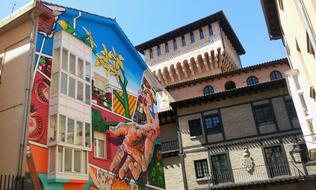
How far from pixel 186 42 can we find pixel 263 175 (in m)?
22.0

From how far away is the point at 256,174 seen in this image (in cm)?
2252

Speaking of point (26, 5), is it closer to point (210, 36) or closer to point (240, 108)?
point (240, 108)

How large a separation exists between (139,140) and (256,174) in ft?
36.9

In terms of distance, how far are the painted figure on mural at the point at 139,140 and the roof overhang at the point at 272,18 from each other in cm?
806

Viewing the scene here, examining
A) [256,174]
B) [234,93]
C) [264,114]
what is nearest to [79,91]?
[256,174]

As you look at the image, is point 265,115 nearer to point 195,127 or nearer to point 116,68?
point 195,127

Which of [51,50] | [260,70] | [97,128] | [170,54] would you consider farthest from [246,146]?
[170,54]

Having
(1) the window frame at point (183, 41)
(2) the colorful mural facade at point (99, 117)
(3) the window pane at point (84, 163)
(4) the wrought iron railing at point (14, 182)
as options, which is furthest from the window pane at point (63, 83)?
(1) the window frame at point (183, 41)

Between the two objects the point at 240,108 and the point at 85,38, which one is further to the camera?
the point at 240,108

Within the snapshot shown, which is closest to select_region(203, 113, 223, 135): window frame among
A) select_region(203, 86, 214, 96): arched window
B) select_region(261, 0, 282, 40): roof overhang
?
select_region(203, 86, 214, 96): arched window

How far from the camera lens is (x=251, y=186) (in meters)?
22.2

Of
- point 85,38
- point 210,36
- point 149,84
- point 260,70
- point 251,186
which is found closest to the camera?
point 85,38

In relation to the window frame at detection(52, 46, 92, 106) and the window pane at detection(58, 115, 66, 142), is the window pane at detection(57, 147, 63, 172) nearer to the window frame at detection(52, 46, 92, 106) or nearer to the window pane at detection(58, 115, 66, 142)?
the window pane at detection(58, 115, 66, 142)

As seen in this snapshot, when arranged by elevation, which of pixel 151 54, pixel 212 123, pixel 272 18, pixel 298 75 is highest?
pixel 151 54
